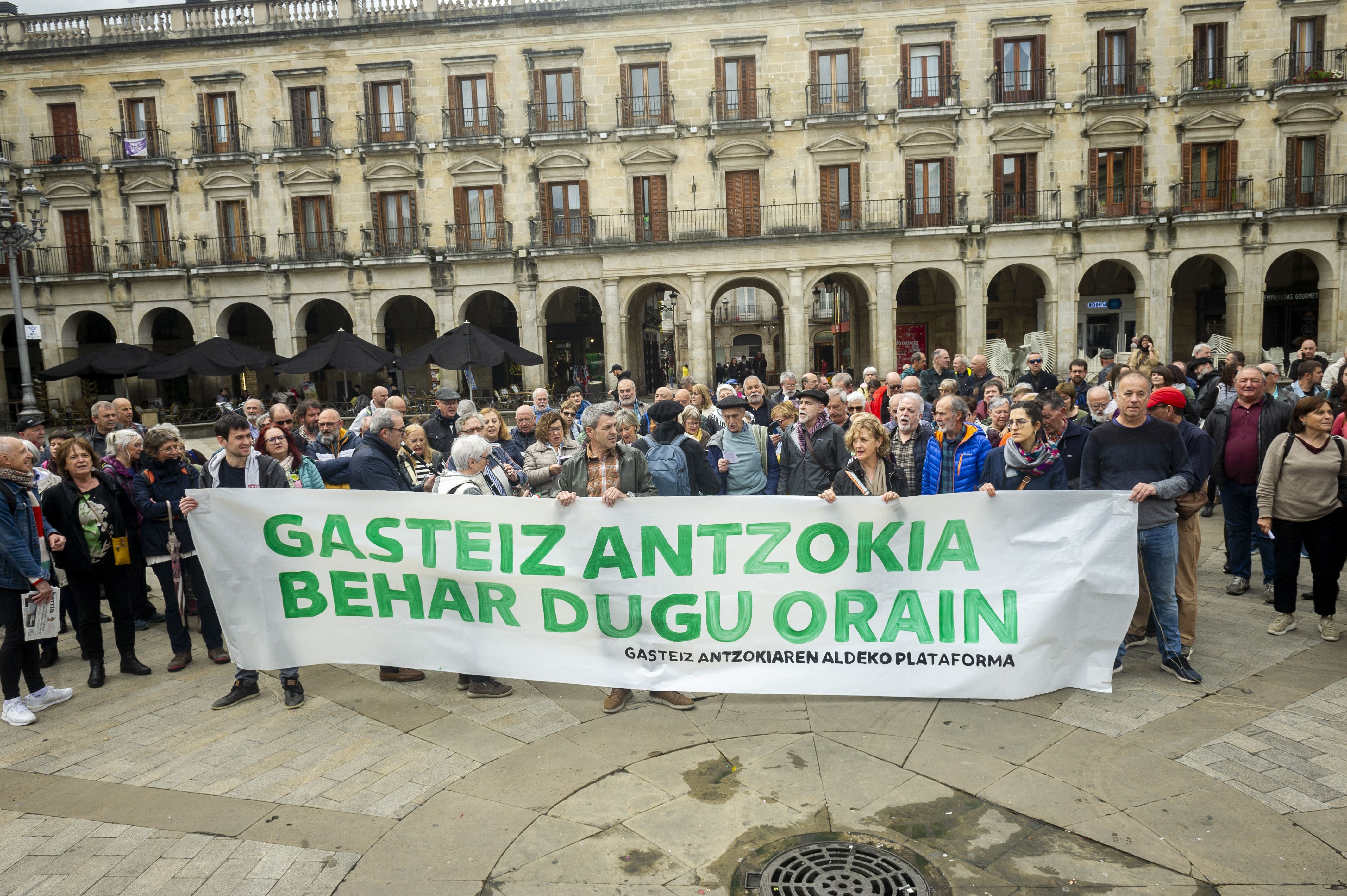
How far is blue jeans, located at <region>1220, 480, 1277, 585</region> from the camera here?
720cm

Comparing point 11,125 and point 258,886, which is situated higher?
point 11,125

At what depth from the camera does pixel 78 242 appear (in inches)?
1176

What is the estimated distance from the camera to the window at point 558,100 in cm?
2805

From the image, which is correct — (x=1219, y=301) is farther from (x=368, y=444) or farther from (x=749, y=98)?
(x=368, y=444)

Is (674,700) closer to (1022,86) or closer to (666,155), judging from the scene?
(666,155)

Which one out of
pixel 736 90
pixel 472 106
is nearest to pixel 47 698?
pixel 472 106

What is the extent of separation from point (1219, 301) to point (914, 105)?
14325 millimetres

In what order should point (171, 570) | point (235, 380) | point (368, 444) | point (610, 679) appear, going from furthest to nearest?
1. point (235, 380)
2. point (171, 570)
3. point (368, 444)
4. point (610, 679)

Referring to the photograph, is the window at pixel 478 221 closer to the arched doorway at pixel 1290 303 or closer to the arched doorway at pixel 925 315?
the arched doorway at pixel 925 315

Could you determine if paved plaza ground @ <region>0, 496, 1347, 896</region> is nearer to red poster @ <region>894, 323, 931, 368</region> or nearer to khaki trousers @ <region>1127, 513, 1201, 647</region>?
khaki trousers @ <region>1127, 513, 1201, 647</region>

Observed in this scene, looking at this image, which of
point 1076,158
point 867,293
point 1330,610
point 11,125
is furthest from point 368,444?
point 11,125

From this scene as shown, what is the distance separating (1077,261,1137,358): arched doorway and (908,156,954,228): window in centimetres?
680

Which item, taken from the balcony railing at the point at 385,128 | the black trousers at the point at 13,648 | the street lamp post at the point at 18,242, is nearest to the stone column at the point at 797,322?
the balcony railing at the point at 385,128

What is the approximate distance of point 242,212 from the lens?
2925 centimetres
